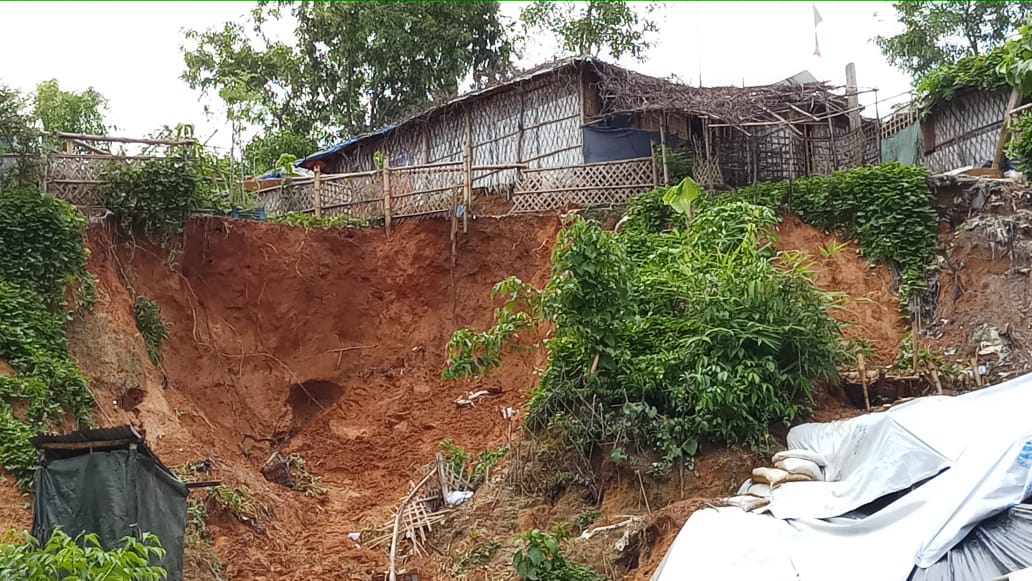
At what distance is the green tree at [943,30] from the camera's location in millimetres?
20578

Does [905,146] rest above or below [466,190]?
above

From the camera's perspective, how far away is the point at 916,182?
1236 cm

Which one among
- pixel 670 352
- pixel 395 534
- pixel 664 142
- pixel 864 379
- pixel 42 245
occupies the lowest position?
pixel 395 534

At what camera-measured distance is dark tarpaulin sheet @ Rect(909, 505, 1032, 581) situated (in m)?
5.81

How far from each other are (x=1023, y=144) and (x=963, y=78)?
3324 millimetres

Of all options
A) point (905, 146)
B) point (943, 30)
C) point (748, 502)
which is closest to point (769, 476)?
point (748, 502)

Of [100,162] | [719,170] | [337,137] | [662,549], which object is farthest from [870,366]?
[337,137]

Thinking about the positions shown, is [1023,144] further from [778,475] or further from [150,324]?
[150,324]

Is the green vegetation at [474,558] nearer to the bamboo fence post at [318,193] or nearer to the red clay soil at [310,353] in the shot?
the red clay soil at [310,353]

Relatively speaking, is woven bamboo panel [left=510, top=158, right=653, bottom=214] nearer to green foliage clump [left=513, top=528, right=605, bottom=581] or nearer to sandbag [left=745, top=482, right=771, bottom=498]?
sandbag [left=745, top=482, right=771, bottom=498]

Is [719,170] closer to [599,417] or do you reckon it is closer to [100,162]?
[599,417]

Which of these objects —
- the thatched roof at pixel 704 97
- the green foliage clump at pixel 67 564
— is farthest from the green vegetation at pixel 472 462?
the thatched roof at pixel 704 97

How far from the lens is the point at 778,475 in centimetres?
830

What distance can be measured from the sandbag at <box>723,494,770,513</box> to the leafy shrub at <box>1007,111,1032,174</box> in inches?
247
